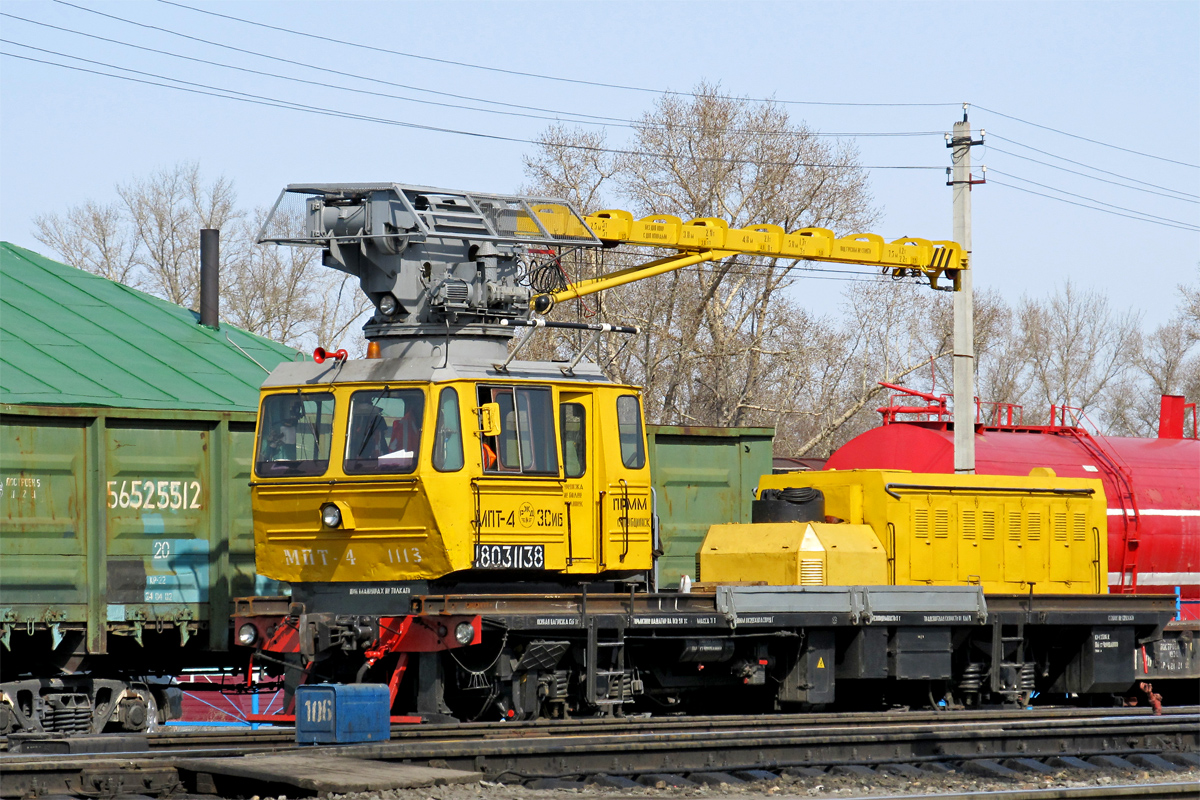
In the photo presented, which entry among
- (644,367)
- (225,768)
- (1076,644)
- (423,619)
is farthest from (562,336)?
(225,768)

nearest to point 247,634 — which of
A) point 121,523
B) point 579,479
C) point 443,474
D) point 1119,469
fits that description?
point 121,523

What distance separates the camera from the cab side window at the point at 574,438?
46.0ft

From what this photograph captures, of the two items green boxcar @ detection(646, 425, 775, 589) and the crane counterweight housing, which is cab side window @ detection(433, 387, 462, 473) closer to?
the crane counterweight housing

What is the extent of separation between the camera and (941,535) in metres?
16.7

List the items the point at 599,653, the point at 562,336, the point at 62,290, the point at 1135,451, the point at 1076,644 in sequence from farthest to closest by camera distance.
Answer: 1. the point at 562,336
2. the point at 62,290
3. the point at 1135,451
4. the point at 1076,644
5. the point at 599,653

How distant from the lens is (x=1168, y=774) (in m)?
12.0

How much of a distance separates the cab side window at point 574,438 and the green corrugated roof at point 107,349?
749cm

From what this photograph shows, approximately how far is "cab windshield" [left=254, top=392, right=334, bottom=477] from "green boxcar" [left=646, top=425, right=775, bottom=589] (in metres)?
4.68

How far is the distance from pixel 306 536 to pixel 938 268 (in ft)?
39.9

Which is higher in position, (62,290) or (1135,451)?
(62,290)

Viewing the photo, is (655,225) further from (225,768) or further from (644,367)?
(644,367)

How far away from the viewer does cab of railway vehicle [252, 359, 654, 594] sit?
1330 centimetres

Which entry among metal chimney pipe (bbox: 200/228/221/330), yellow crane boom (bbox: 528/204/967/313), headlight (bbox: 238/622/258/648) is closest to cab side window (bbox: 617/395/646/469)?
yellow crane boom (bbox: 528/204/967/313)

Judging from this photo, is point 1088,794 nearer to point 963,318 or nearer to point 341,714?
point 341,714
